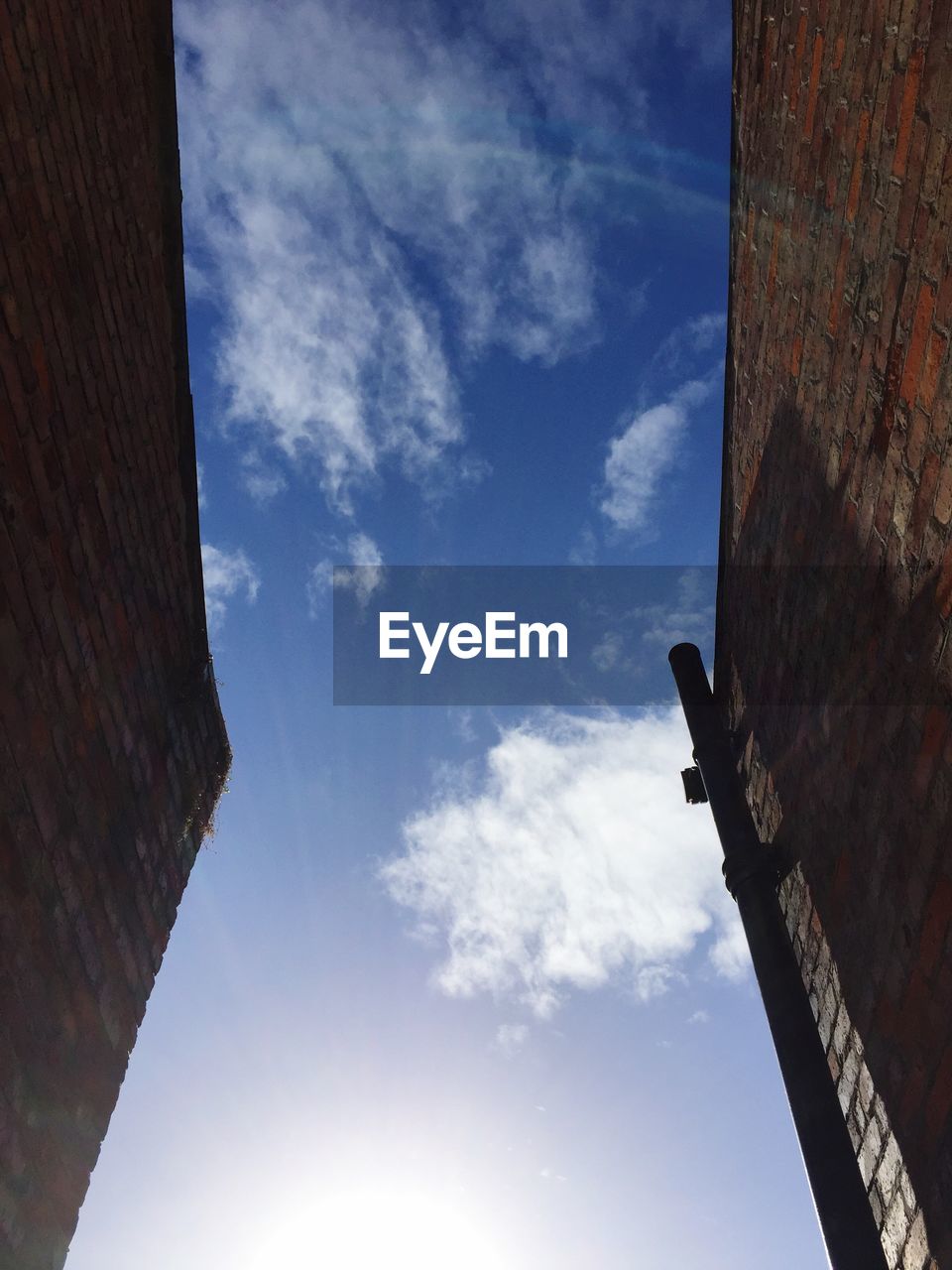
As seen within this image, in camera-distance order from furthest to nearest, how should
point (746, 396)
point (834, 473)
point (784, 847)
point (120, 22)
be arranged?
point (746, 396) → point (784, 847) → point (120, 22) → point (834, 473)

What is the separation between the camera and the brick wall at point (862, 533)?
2.24m

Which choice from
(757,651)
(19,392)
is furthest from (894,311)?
(19,392)

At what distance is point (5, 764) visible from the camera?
230 cm

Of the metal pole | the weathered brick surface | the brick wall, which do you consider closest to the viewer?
the brick wall

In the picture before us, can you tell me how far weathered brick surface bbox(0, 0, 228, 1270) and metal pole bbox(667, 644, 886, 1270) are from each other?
2449 mm

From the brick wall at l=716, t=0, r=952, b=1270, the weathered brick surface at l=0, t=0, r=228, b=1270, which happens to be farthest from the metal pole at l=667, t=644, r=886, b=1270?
the weathered brick surface at l=0, t=0, r=228, b=1270

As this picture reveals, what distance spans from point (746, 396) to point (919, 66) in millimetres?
1901

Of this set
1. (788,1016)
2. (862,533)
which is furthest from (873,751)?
(788,1016)

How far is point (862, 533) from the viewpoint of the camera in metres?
2.76

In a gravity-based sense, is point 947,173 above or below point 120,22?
below

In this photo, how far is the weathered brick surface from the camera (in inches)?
92.4

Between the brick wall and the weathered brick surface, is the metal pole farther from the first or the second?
the weathered brick surface

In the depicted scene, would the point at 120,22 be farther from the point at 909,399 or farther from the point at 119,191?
the point at 909,399

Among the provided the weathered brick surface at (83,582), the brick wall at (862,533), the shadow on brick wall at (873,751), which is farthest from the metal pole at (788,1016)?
the weathered brick surface at (83,582)
